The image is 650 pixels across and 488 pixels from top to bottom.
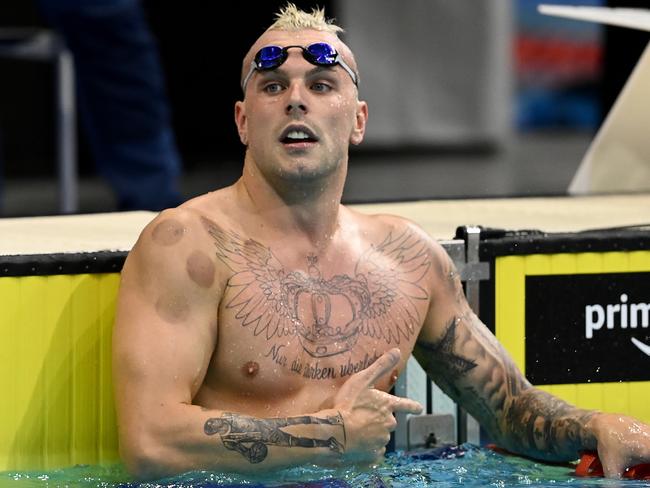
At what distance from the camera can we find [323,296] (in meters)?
3.72

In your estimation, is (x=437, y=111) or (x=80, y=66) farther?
(x=437, y=111)

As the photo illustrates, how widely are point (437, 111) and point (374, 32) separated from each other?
0.81m

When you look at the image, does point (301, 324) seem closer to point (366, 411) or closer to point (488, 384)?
point (366, 411)

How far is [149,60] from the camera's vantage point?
741 cm

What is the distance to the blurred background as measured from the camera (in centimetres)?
1041

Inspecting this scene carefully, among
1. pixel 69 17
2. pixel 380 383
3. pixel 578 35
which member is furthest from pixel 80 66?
pixel 578 35

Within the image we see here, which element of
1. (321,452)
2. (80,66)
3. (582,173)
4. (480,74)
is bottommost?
(321,452)

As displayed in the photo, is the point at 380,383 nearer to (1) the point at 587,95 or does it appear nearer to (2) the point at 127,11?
(2) the point at 127,11

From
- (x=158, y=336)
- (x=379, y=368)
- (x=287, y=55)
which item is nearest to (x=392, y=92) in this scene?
(x=287, y=55)

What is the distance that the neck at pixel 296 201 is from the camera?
3.68 m

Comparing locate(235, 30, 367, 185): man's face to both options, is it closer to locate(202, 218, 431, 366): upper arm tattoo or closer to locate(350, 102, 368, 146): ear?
locate(350, 102, 368, 146): ear

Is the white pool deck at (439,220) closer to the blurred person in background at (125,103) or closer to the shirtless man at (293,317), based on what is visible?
the shirtless man at (293,317)

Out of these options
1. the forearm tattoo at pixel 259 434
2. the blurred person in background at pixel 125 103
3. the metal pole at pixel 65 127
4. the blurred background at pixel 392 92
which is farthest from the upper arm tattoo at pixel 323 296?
the blurred background at pixel 392 92

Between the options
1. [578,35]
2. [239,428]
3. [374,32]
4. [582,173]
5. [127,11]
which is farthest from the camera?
[578,35]
